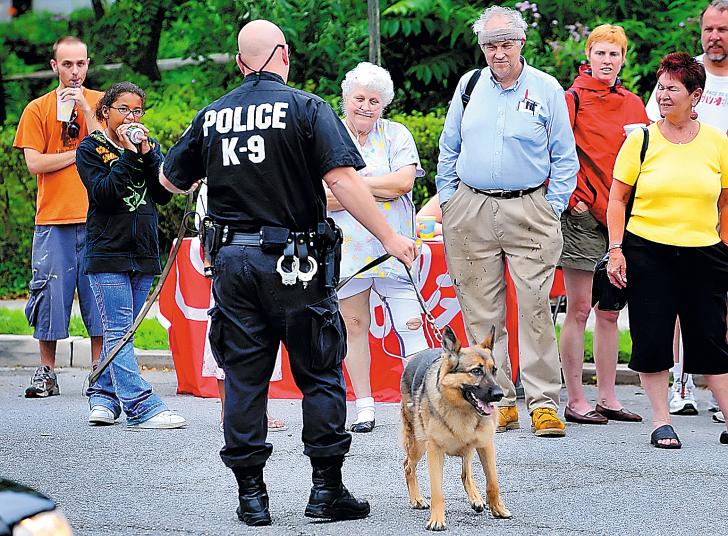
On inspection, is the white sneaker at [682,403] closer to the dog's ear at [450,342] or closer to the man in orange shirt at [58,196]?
the dog's ear at [450,342]

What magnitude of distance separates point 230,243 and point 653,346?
2664 mm

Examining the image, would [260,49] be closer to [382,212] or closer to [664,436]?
[382,212]

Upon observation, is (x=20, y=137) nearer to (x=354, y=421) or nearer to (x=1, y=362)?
(x=1, y=362)

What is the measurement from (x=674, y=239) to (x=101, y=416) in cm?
Answer: 338

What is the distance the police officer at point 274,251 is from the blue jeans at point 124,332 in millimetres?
2056

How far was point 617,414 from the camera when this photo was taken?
695cm

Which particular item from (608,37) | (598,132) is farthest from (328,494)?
(608,37)

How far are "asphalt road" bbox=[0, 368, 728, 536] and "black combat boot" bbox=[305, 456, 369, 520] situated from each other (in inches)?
2.3

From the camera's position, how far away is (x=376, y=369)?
7547mm

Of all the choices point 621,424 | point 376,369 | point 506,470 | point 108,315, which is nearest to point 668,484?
point 506,470

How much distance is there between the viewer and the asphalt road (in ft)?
15.4

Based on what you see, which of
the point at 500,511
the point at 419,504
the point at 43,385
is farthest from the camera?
the point at 43,385

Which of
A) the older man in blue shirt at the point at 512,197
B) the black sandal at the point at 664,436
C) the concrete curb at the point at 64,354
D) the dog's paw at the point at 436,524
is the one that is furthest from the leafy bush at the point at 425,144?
the dog's paw at the point at 436,524

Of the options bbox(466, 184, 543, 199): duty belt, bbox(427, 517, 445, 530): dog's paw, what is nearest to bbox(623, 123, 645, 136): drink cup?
bbox(466, 184, 543, 199): duty belt
